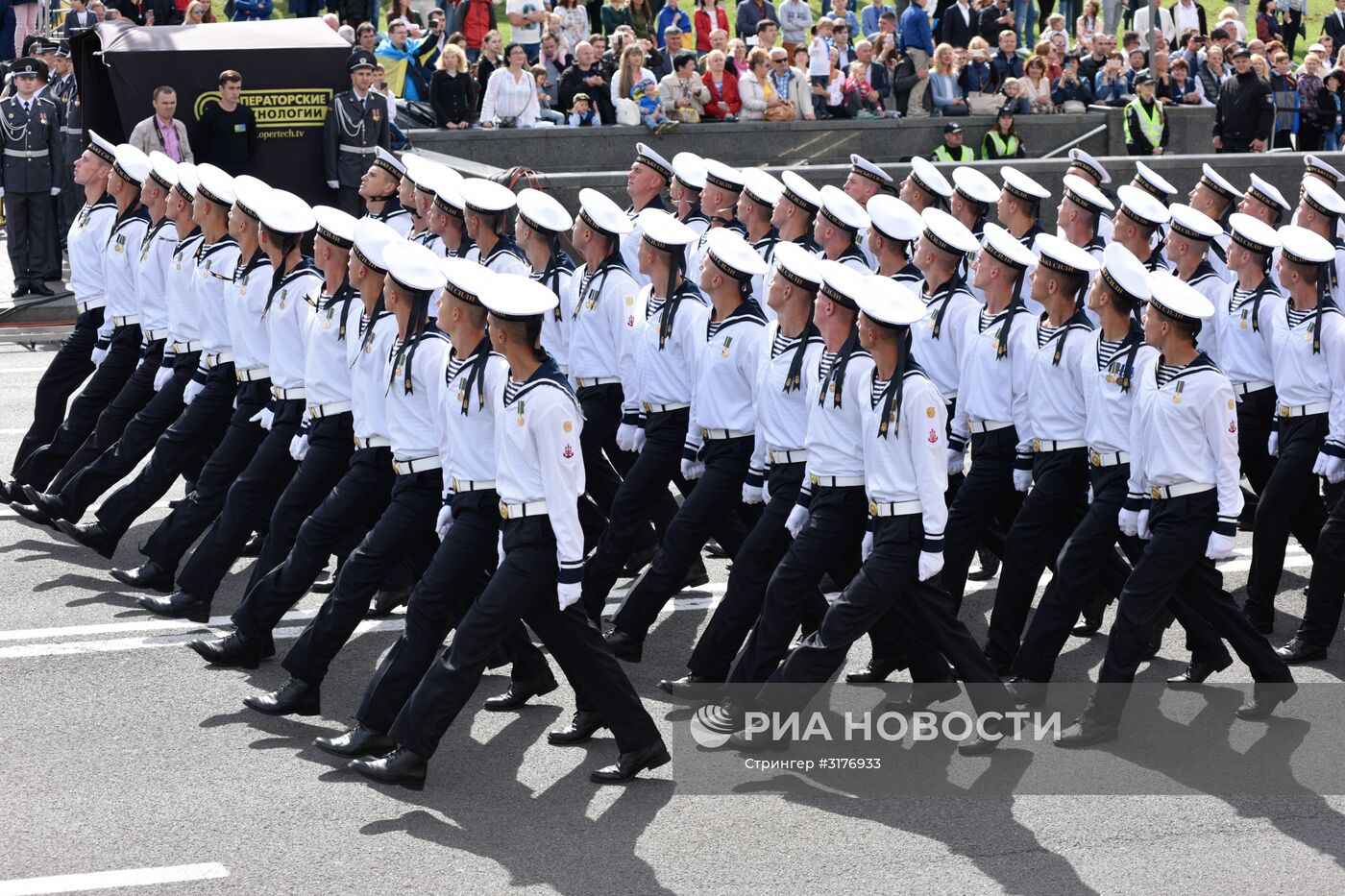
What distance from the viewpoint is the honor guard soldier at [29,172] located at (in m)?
18.4

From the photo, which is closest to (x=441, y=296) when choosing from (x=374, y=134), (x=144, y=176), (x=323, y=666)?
(x=323, y=666)

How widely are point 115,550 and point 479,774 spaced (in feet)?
13.5

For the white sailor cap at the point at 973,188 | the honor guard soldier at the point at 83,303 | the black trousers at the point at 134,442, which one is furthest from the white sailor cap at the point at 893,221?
the honor guard soldier at the point at 83,303

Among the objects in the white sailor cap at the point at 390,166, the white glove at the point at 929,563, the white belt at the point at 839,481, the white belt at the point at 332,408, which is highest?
the white sailor cap at the point at 390,166

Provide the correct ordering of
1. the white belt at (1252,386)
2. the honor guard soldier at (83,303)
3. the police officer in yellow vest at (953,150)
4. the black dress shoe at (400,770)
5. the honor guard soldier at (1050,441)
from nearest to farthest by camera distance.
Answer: the black dress shoe at (400,770) < the honor guard soldier at (1050,441) < the white belt at (1252,386) < the honor guard soldier at (83,303) < the police officer in yellow vest at (953,150)

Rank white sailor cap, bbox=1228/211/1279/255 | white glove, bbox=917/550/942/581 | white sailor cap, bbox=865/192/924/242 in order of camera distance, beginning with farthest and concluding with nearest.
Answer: white sailor cap, bbox=865/192/924/242 → white sailor cap, bbox=1228/211/1279/255 → white glove, bbox=917/550/942/581

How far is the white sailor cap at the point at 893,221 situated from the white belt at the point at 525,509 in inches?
142

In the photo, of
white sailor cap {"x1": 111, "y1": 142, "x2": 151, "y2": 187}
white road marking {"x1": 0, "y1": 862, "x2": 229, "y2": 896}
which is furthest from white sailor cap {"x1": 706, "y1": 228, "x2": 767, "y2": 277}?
white sailor cap {"x1": 111, "y1": 142, "x2": 151, "y2": 187}

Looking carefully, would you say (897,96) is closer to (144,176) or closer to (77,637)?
(144,176)

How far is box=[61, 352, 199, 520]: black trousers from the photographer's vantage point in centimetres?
1064

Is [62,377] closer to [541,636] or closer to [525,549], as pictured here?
[541,636]

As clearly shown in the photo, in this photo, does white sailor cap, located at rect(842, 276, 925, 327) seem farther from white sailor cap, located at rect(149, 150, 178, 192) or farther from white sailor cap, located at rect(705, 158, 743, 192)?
white sailor cap, located at rect(149, 150, 178, 192)

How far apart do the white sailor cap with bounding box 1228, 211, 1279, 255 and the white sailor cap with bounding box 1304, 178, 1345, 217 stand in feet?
4.56

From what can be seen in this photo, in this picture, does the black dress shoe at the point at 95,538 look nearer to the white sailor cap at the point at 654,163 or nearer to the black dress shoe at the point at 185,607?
the black dress shoe at the point at 185,607
